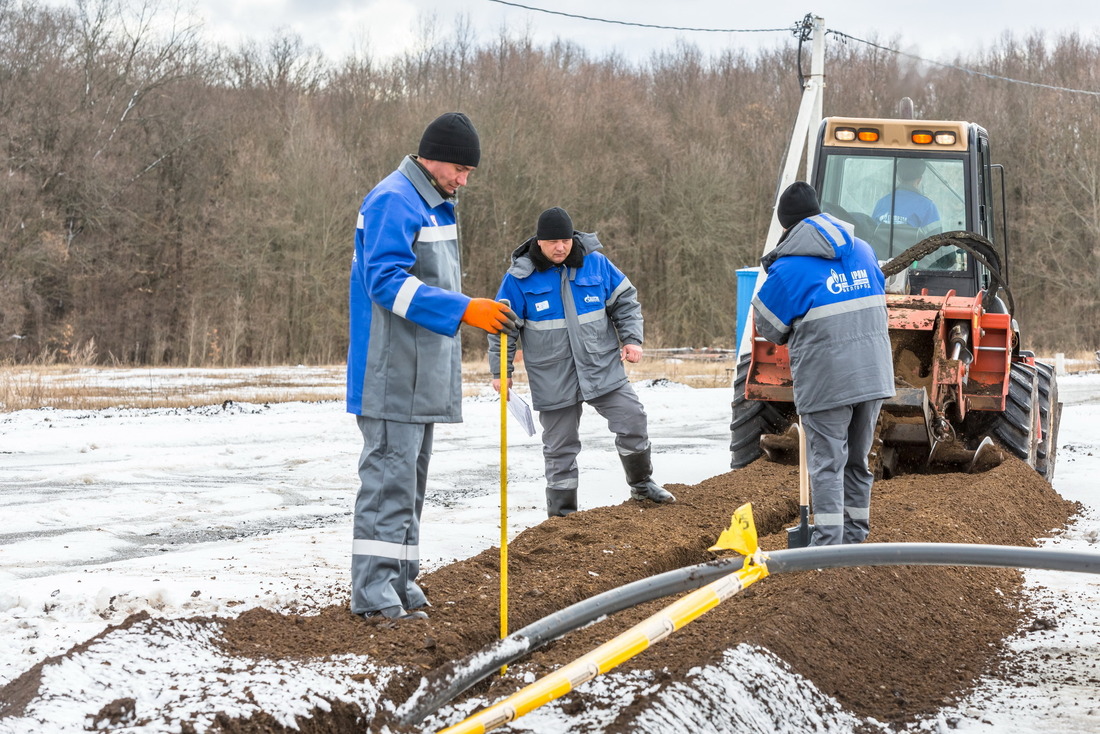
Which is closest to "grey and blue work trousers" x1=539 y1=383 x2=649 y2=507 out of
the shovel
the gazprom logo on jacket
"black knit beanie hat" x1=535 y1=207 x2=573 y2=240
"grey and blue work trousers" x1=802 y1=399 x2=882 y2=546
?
"black knit beanie hat" x1=535 y1=207 x2=573 y2=240

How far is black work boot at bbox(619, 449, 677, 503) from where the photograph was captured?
6998 mm

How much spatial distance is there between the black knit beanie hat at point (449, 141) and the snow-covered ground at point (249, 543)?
1.98 metres

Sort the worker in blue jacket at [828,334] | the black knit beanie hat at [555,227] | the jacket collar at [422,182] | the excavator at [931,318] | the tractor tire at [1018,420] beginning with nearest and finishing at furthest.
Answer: the jacket collar at [422,182] < the worker in blue jacket at [828,334] < the black knit beanie hat at [555,227] < the excavator at [931,318] < the tractor tire at [1018,420]

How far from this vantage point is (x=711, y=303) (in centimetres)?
Result: 3772

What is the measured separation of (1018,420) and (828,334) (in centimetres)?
347

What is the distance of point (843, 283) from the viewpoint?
5.39m

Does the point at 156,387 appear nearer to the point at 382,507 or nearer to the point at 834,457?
the point at 834,457

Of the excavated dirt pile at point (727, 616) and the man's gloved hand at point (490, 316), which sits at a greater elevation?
the man's gloved hand at point (490, 316)

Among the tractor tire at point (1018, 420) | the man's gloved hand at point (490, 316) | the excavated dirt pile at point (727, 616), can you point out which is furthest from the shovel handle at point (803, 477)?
the tractor tire at point (1018, 420)

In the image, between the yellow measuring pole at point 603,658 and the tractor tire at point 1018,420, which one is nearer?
the yellow measuring pole at point 603,658

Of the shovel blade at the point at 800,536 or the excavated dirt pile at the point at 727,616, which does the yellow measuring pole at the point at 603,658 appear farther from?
the shovel blade at the point at 800,536

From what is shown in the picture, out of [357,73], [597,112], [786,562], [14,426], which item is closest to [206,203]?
[357,73]

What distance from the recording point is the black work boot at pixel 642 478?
700 cm

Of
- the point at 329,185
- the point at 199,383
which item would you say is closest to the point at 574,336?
the point at 199,383
